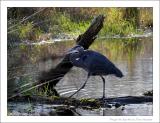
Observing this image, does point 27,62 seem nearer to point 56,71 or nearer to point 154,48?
point 56,71

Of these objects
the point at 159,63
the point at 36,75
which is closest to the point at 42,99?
the point at 36,75

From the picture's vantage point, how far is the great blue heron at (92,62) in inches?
420

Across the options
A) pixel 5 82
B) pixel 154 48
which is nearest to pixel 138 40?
pixel 154 48

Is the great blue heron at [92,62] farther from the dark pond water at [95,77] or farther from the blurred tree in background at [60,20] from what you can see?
the blurred tree in background at [60,20]

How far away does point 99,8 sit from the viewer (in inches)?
420

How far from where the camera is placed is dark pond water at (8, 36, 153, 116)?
35.0ft

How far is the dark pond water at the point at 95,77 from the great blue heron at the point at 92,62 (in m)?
0.03

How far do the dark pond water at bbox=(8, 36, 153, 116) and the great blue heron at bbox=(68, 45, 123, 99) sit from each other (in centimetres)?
3

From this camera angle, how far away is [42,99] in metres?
10.7

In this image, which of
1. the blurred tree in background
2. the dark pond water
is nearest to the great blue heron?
the dark pond water

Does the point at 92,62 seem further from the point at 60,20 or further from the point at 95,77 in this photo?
the point at 60,20

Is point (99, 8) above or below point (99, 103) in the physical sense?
above

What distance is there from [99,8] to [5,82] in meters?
0.81

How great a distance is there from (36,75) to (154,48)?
0.82m
